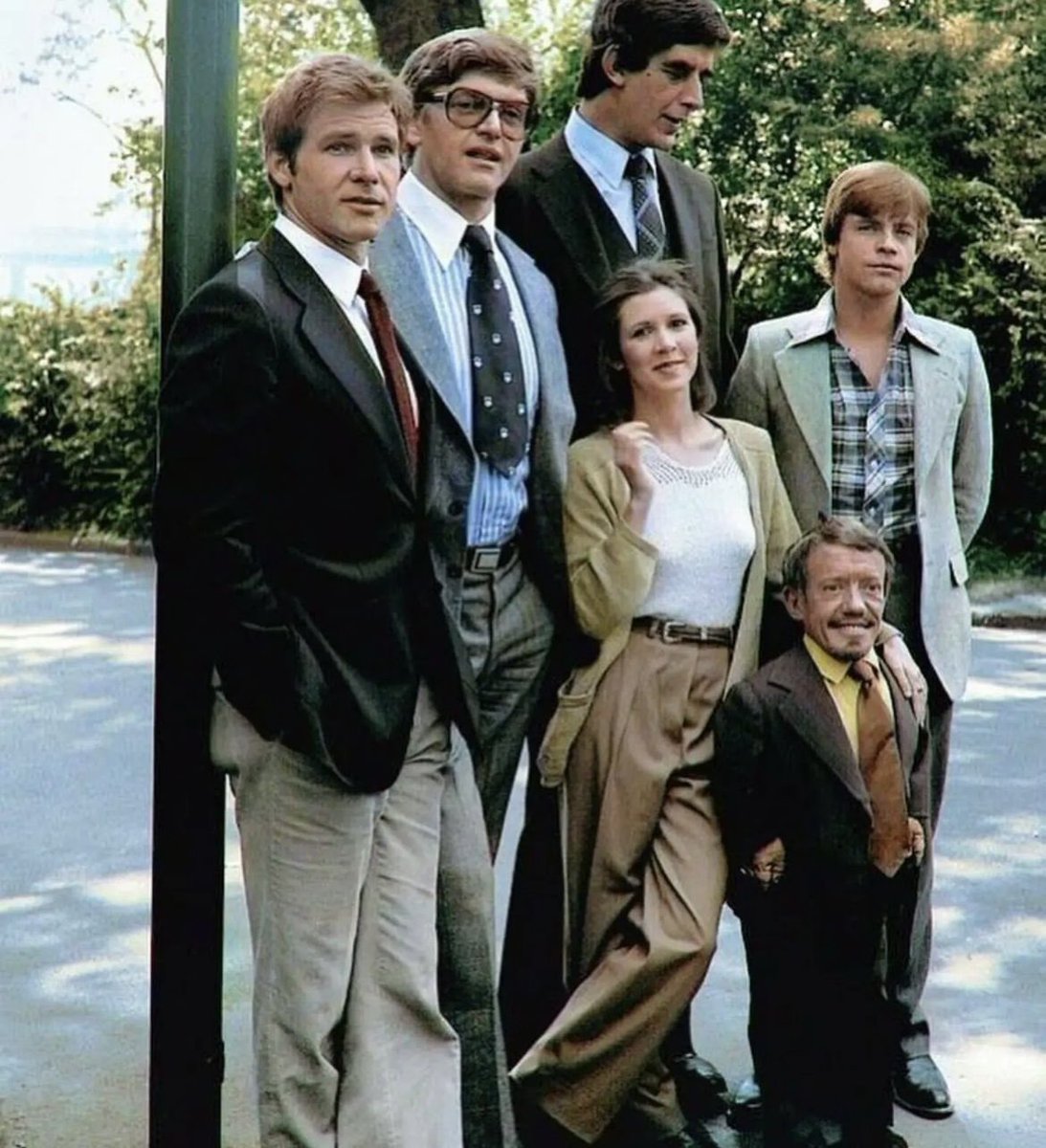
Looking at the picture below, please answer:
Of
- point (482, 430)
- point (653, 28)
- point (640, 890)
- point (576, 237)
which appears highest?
point (653, 28)

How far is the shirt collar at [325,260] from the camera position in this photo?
3.43 metres

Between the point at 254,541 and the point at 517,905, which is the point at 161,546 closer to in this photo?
the point at 254,541

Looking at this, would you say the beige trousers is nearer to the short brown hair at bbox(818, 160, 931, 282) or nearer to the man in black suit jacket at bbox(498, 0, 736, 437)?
the man in black suit jacket at bbox(498, 0, 736, 437)

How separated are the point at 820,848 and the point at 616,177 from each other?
143 cm

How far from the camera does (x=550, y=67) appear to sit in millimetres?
17375

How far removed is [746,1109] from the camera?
4488 millimetres

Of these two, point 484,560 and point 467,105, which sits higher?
point 467,105

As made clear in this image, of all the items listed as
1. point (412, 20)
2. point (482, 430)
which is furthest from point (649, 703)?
point (412, 20)

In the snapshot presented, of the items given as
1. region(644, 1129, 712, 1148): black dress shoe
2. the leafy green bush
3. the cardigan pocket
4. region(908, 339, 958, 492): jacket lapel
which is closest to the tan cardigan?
the cardigan pocket

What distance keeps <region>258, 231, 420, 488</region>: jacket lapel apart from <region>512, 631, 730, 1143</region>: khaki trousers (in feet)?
3.27

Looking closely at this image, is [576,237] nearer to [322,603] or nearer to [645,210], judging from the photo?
[645,210]

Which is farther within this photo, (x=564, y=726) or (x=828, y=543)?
(x=564, y=726)

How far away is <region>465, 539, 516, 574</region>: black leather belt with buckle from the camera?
389 centimetres

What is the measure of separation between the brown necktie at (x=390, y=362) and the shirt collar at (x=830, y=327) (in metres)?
1.28
